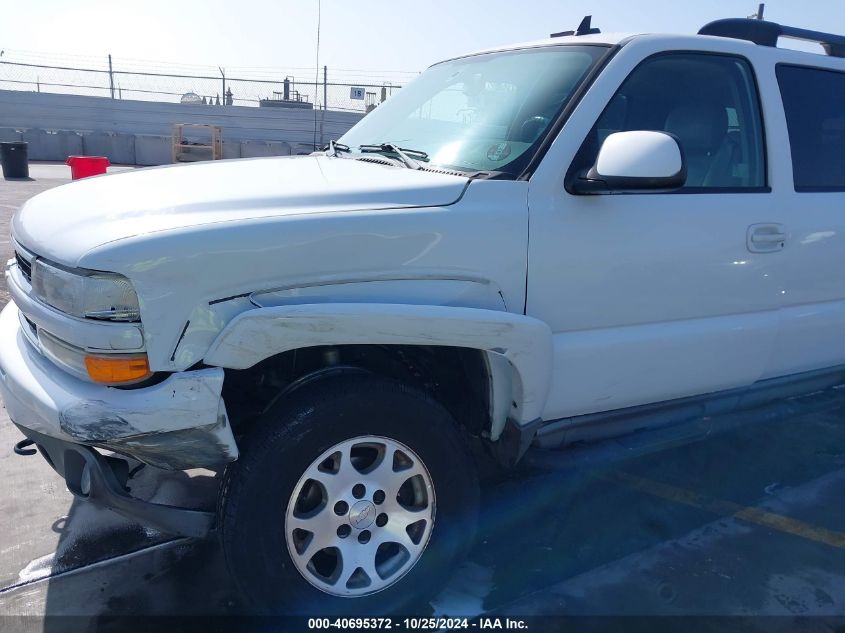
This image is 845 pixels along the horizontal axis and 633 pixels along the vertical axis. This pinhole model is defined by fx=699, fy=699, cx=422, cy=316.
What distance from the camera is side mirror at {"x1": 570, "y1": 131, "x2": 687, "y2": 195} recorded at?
2471 millimetres

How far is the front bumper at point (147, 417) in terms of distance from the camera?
2.05 m

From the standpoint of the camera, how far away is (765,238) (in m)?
3.07

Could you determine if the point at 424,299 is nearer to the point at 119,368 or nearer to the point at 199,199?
the point at 199,199

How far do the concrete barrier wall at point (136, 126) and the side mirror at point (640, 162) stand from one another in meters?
19.9

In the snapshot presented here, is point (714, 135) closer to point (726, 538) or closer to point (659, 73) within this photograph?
point (659, 73)

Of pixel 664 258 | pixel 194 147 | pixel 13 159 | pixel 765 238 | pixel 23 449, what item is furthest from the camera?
pixel 194 147

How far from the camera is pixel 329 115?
23828 millimetres

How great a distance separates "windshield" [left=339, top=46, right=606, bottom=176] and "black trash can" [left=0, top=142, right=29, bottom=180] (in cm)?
1541

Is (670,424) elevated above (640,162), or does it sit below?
below

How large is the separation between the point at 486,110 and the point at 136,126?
77.8 feet

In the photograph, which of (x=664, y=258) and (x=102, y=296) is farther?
(x=664, y=258)

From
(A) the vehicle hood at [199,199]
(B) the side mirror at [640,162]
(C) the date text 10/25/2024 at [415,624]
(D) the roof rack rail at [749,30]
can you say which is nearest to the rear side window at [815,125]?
(D) the roof rack rail at [749,30]

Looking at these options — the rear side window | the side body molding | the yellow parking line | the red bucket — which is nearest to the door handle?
the rear side window

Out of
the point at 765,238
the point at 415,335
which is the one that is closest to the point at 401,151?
the point at 415,335
